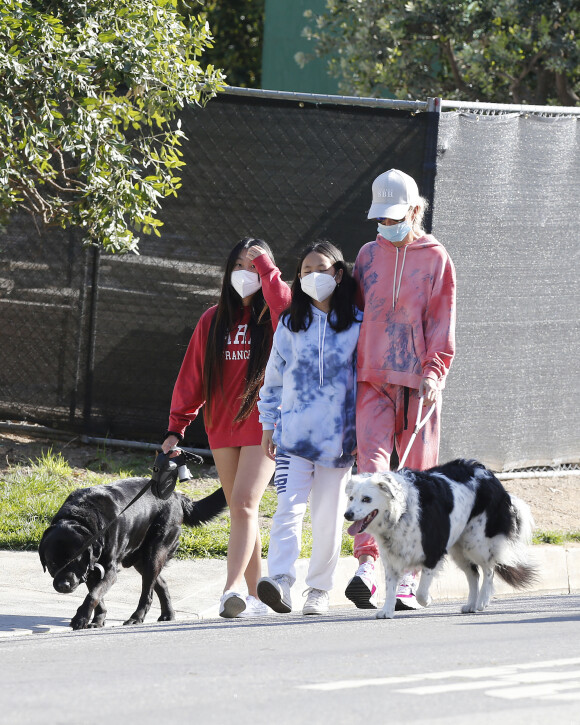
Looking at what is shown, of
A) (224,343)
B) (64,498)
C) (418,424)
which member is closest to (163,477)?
(224,343)

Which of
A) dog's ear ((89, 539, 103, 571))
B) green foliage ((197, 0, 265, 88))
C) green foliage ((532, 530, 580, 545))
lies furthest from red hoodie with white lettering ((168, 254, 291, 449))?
green foliage ((197, 0, 265, 88))

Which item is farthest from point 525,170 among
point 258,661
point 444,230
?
point 258,661

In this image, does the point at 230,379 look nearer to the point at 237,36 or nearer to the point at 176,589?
the point at 176,589

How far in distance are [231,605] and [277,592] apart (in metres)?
0.41

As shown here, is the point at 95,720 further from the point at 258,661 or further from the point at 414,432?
the point at 414,432

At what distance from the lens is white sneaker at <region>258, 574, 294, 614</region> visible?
589cm

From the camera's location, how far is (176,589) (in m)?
7.05

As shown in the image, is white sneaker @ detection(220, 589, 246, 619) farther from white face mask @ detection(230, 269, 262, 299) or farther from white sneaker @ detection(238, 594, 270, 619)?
white face mask @ detection(230, 269, 262, 299)

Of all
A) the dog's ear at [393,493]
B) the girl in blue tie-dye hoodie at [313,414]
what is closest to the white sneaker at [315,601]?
the girl in blue tie-dye hoodie at [313,414]

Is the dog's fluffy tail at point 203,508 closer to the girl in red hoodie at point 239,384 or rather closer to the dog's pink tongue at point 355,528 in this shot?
the girl in red hoodie at point 239,384

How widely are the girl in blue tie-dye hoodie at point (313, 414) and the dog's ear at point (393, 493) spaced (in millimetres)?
484

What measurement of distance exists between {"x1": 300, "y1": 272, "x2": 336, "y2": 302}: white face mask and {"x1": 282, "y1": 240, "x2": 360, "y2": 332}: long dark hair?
0.06 m

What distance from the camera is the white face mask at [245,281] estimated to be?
642cm

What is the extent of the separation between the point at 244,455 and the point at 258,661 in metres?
1.73
